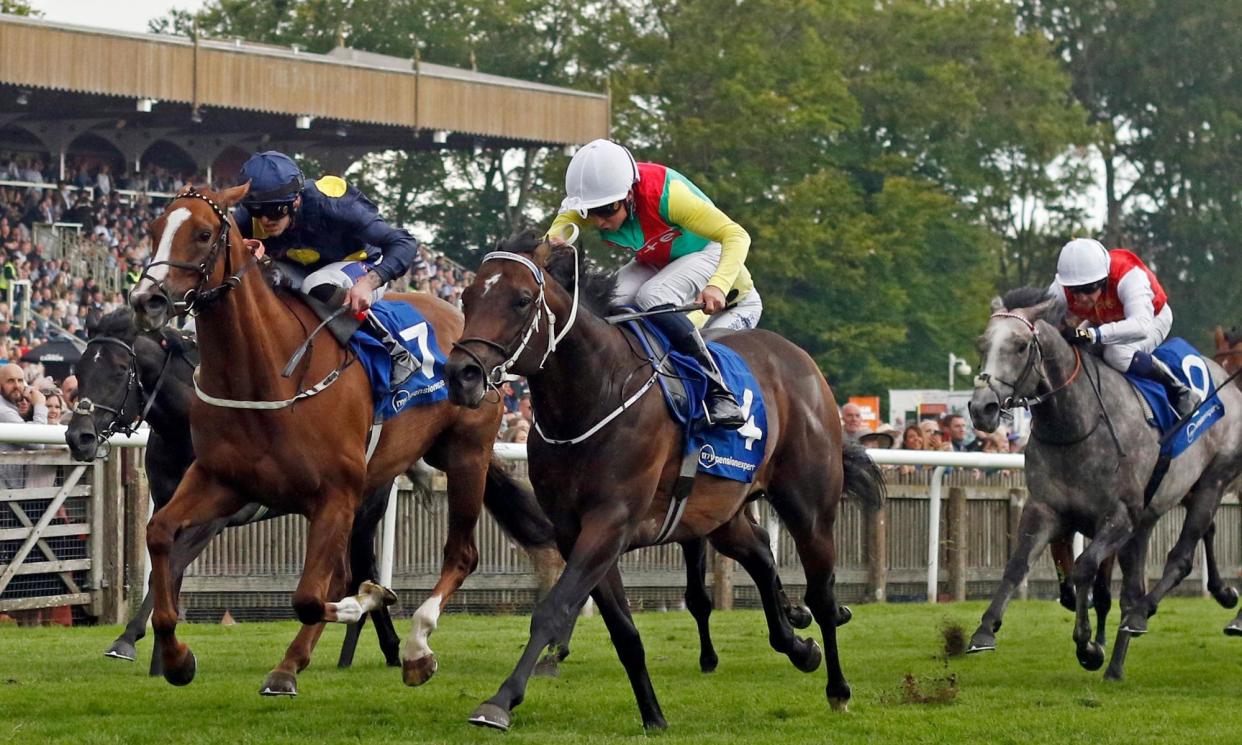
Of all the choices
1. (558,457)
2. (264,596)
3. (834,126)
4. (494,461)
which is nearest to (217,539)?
(264,596)

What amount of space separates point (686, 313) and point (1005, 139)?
36.9 meters

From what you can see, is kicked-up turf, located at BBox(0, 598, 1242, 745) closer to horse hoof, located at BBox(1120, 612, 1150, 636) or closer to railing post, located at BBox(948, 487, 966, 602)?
horse hoof, located at BBox(1120, 612, 1150, 636)

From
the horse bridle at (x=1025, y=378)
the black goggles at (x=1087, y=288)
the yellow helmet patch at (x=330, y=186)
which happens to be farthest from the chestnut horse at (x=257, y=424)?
the black goggles at (x=1087, y=288)

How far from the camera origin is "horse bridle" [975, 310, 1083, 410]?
8.44 m

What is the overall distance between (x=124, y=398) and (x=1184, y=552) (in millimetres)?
5131

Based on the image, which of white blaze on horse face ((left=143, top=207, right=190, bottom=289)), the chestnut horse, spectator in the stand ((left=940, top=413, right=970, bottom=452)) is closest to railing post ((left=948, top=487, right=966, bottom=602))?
spectator in the stand ((left=940, top=413, right=970, bottom=452))

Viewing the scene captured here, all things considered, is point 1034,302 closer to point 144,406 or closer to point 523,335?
point 523,335

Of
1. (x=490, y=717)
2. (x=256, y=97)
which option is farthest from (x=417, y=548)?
(x=256, y=97)

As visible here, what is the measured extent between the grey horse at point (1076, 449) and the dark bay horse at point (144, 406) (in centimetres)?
277

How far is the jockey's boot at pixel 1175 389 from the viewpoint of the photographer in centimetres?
952

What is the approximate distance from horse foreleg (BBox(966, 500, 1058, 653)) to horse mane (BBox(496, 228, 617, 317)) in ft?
7.81

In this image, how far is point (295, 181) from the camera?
23.6ft

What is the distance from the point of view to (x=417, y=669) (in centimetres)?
668

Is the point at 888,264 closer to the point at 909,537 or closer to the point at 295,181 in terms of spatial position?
the point at 909,537
